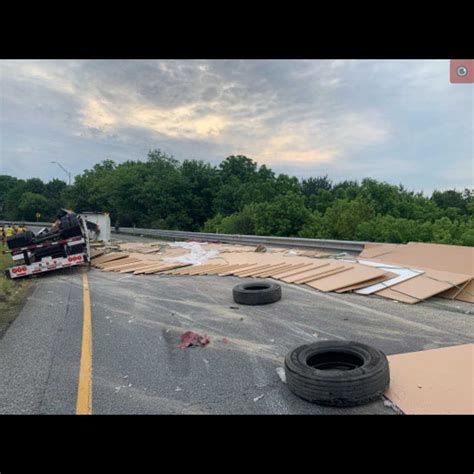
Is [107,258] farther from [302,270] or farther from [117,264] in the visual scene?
[302,270]

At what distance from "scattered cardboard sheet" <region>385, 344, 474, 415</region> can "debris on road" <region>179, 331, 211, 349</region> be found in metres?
2.39

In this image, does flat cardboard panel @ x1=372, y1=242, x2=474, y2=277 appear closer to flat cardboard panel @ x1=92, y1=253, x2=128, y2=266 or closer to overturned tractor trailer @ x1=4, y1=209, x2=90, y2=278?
overturned tractor trailer @ x1=4, y1=209, x2=90, y2=278

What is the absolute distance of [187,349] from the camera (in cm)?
495

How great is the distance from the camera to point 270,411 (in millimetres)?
3332

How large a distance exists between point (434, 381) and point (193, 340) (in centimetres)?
297

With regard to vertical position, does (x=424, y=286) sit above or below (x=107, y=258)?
below

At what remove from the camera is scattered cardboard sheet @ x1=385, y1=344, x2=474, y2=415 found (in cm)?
330

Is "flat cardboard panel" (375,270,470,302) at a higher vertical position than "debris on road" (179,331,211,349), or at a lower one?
higher

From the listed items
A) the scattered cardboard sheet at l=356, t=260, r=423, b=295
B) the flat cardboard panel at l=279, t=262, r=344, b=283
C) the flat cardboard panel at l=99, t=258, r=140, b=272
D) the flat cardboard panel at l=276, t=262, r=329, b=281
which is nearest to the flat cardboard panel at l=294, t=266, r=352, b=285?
the flat cardboard panel at l=279, t=262, r=344, b=283

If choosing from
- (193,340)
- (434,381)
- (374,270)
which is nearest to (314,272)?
(374,270)

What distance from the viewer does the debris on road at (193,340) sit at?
508 cm
